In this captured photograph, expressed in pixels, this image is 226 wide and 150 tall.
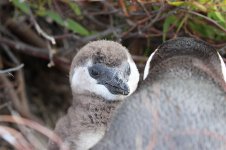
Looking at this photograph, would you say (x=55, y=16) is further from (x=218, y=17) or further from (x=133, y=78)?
(x=218, y=17)

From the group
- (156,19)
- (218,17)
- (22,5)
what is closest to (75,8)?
(22,5)

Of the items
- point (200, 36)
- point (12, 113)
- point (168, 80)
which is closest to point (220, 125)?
point (168, 80)

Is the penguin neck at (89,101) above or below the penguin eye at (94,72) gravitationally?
below

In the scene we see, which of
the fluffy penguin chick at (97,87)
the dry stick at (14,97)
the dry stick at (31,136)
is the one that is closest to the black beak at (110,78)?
the fluffy penguin chick at (97,87)

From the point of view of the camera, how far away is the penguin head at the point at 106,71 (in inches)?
70.1

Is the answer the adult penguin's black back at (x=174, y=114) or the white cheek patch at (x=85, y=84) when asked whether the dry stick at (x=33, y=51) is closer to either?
the white cheek patch at (x=85, y=84)

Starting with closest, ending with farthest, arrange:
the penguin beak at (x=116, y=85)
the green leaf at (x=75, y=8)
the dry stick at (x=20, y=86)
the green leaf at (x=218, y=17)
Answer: the penguin beak at (x=116, y=85)
the green leaf at (x=218, y=17)
the green leaf at (x=75, y=8)
the dry stick at (x=20, y=86)

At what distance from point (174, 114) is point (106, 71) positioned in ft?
1.81

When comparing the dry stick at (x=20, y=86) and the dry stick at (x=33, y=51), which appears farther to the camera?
the dry stick at (x=20, y=86)

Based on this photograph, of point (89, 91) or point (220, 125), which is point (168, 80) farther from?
point (89, 91)

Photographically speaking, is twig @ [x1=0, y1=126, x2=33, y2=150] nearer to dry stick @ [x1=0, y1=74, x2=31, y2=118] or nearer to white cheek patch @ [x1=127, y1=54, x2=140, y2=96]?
white cheek patch @ [x1=127, y1=54, x2=140, y2=96]

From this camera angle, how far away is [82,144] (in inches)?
64.5

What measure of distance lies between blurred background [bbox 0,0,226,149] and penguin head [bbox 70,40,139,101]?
23 cm

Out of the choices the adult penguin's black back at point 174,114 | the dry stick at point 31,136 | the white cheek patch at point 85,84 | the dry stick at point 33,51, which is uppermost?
the adult penguin's black back at point 174,114
